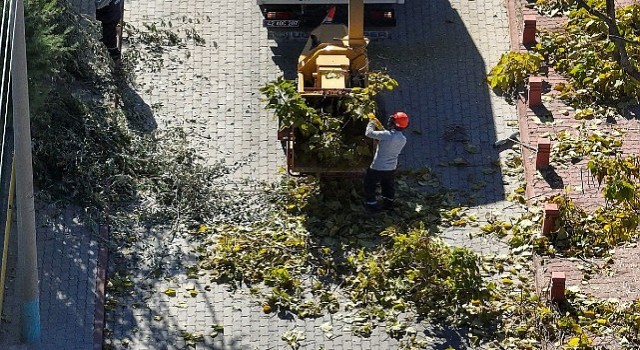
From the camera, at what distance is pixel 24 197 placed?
15.9 metres

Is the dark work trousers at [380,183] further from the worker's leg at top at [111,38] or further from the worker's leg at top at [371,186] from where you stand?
the worker's leg at top at [111,38]

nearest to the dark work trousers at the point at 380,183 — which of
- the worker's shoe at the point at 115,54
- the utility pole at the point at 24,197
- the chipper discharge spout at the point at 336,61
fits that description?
the chipper discharge spout at the point at 336,61

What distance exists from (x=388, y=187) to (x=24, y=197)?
15.4ft

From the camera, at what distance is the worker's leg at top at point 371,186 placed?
60.6ft

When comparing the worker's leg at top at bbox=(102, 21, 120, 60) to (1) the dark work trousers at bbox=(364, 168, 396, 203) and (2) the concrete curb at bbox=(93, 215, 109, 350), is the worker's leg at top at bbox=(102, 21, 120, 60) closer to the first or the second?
(2) the concrete curb at bbox=(93, 215, 109, 350)

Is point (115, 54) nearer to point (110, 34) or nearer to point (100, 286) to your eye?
point (110, 34)

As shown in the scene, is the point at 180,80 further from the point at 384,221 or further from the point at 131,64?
the point at 384,221

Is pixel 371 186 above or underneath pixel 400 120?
underneath

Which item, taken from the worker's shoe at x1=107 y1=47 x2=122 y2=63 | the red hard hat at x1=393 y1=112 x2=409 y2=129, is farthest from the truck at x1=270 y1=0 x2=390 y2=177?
the worker's shoe at x1=107 y1=47 x2=122 y2=63

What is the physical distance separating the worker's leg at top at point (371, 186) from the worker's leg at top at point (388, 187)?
0.07 meters

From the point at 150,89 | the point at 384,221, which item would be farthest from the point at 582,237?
the point at 150,89

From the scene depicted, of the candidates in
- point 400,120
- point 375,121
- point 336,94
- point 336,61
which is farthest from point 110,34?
point 400,120

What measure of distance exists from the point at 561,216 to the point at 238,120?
454cm

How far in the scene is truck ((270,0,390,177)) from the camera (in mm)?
18656
